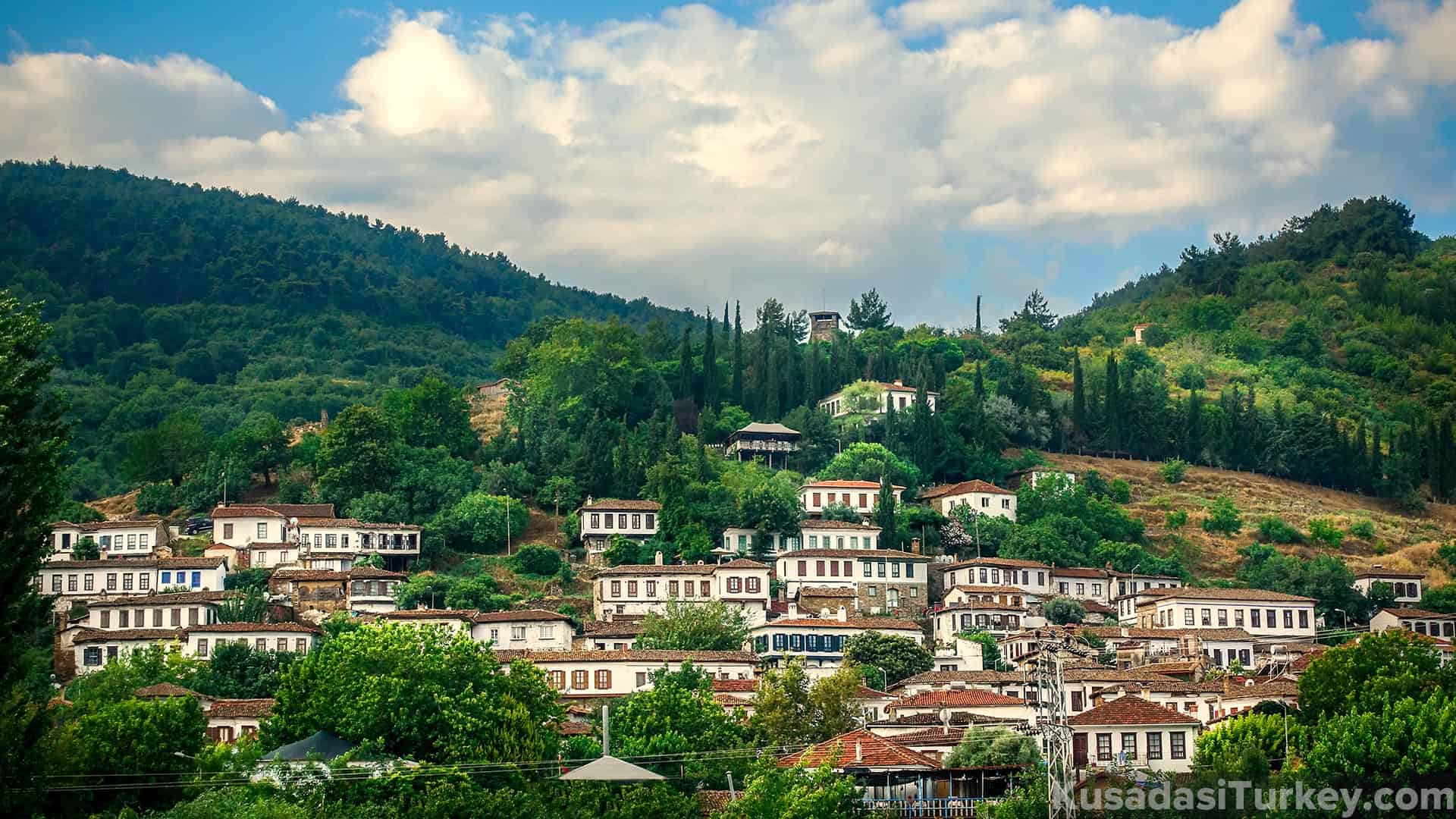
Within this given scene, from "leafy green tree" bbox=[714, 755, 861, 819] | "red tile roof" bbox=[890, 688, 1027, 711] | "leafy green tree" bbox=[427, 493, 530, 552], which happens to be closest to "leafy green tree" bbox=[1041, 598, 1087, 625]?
"red tile roof" bbox=[890, 688, 1027, 711]

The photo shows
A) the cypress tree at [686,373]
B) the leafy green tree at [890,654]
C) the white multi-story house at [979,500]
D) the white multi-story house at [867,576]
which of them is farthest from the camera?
the cypress tree at [686,373]

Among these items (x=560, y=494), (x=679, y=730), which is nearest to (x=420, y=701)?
(x=679, y=730)

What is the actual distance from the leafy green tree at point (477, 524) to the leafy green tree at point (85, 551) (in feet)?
52.4

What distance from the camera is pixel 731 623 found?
258 ft

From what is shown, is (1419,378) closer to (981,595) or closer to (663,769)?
(981,595)

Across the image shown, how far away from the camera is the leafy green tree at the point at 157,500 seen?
96500 mm

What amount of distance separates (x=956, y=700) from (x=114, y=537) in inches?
1759

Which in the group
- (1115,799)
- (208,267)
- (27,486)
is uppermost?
(208,267)

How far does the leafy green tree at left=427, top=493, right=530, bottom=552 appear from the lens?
9256 centimetres

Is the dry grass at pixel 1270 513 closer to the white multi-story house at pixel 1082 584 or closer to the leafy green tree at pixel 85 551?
the white multi-story house at pixel 1082 584

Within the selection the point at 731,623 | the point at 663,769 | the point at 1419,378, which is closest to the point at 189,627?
the point at 731,623

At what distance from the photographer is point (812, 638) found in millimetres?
78438

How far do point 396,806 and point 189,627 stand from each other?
31.8 m

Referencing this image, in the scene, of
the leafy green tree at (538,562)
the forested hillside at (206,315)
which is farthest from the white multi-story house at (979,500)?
the forested hillside at (206,315)
